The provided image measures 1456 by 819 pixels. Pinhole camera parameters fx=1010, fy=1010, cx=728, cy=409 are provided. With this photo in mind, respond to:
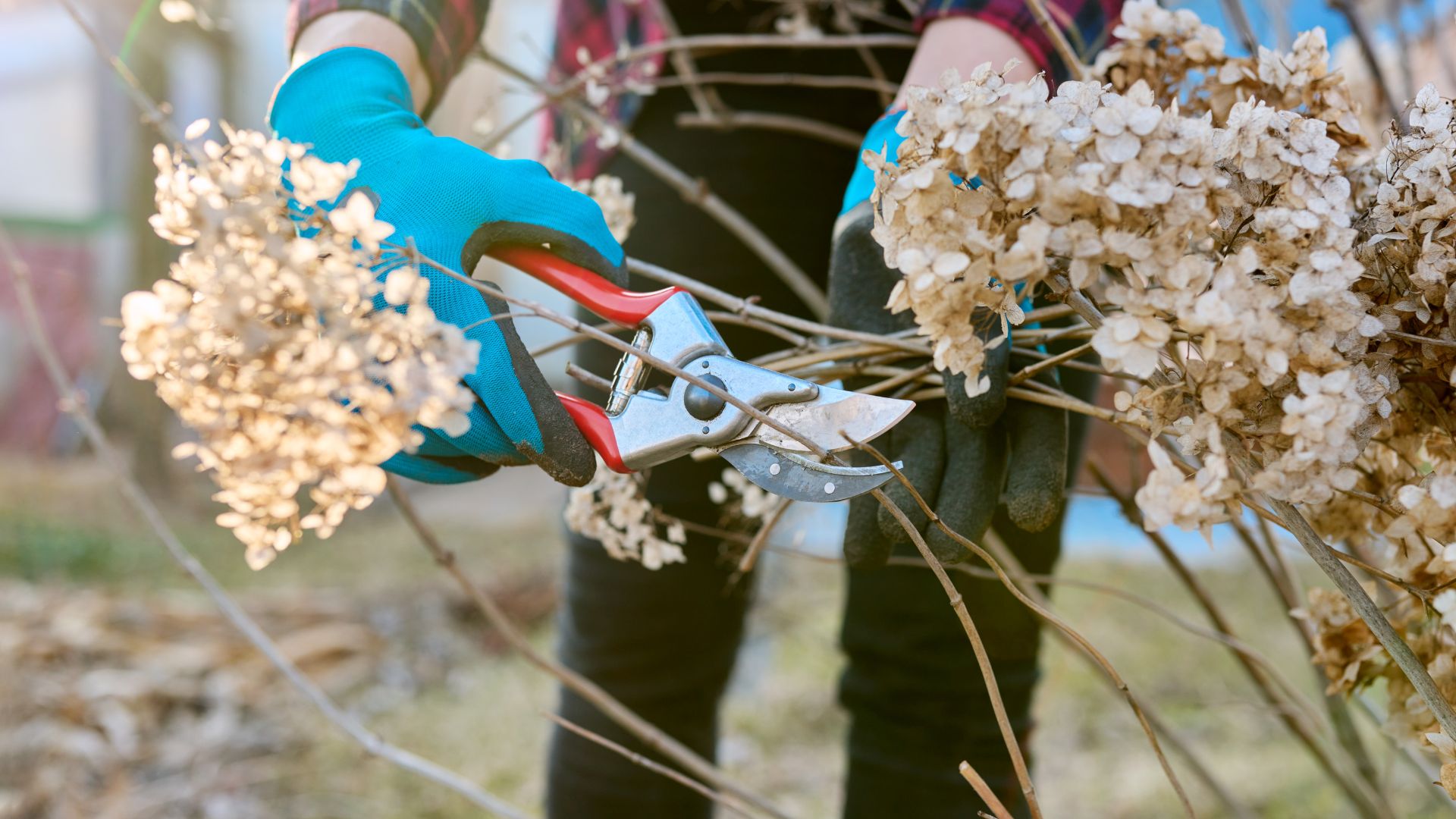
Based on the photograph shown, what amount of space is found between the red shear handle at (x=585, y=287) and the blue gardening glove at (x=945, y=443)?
0.16 m

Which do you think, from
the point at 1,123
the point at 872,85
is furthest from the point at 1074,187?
the point at 1,123

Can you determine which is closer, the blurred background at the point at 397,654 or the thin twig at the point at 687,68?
the thin twig at the point at 687,68

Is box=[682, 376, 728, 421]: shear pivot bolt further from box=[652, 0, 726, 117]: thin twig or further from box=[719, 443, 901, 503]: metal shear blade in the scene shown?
box=[652, 0, 726, 117]: thin twig

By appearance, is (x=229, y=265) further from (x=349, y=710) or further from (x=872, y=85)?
(x=349, y=710)

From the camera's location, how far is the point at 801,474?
30.0 inches

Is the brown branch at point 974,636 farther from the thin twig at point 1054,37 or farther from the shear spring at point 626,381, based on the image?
the thin twig at point 1054,37

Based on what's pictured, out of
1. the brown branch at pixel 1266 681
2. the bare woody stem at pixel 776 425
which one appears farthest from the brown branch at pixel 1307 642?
the bare woody stem at pixel 776 425

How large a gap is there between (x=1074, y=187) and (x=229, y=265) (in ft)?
1.46

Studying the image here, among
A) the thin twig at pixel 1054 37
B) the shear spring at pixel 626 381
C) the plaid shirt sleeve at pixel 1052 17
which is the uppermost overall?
the plaid shirt sleeve at pixel 1052 17

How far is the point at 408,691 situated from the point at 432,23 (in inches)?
92.3

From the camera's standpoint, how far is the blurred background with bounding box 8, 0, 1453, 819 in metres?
2.16

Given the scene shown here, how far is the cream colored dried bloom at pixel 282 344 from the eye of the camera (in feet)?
1.71

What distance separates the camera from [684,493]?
1.34 metres

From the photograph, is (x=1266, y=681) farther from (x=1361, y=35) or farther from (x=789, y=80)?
(x=789, y=80)
